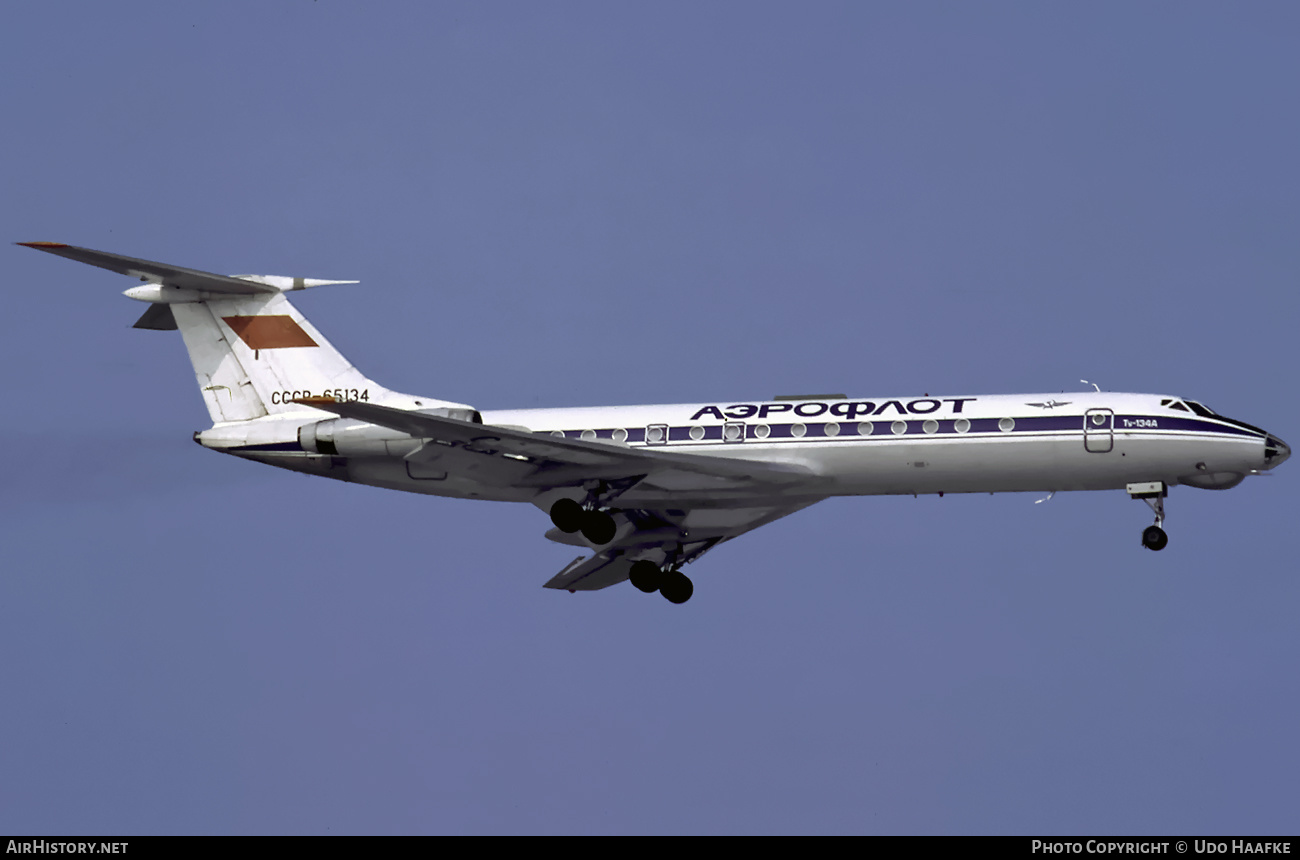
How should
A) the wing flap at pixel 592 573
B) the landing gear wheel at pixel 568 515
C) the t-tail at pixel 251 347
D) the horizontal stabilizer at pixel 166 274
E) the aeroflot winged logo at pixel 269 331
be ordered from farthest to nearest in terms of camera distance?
the wing flap at pixel 592 573
the aeroflot winged logo at pixel 269 331
the t-tail at pixel 251 347
the landing gear wheel at pixel 568 515
the horizontal stabilizer at pixel 166 274

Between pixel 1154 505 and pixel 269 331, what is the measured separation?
63.5 ft

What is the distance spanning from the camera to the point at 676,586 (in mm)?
41969

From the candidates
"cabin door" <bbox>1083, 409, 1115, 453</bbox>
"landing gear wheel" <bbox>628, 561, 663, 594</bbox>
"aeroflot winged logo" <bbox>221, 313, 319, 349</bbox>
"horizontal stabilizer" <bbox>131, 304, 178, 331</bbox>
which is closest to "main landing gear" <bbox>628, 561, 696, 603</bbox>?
"landing gear wheel" <bbox>628, 561, 663, 594</bbox>

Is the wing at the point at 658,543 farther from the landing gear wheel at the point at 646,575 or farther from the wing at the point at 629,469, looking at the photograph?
the landing gear wheel at the point at 646,575

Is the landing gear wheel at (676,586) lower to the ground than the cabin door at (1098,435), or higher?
lower

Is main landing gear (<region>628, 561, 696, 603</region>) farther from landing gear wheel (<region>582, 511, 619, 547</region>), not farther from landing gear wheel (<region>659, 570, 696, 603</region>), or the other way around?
landing gear wheel (<region>582, 511, 619, 547</region>)

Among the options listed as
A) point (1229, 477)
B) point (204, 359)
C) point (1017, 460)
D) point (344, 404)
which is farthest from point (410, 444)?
point (1229, 477)

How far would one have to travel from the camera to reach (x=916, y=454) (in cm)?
3678

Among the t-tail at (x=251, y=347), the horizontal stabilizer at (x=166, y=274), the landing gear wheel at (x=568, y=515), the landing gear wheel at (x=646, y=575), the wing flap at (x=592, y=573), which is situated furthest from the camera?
the wing flap at (x=592, y=573)

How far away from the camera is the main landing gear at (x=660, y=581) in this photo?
137ft

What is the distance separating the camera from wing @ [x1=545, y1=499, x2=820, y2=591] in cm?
4072

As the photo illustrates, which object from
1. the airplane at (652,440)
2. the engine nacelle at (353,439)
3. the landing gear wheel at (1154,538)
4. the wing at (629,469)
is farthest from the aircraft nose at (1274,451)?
the engine nacelle at (353,439)

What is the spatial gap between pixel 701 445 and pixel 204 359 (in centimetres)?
1132
